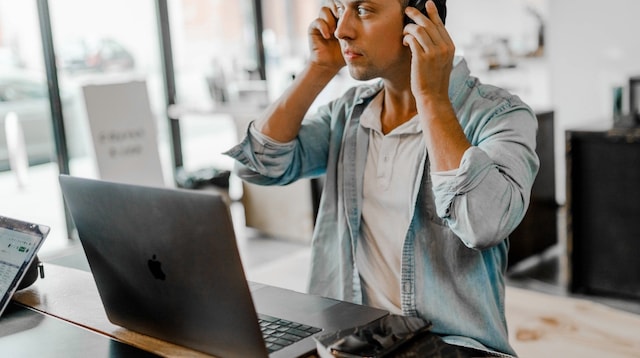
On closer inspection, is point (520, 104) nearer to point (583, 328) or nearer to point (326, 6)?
point (326, 6)

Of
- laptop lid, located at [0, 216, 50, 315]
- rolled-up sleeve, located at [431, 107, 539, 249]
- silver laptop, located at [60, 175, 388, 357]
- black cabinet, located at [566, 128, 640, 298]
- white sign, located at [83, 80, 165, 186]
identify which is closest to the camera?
silver laptop, located at [60, 175, 388, 357]

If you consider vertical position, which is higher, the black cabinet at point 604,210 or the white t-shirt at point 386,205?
the white t-shirt at point 386,205

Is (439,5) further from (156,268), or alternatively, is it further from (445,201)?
(156,268)

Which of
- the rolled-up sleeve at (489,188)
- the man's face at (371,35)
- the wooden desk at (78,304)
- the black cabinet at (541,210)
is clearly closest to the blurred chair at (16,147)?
the black cabinet at (541,210)

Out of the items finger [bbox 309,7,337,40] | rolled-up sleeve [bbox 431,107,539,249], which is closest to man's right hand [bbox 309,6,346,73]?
finger [bbox 309,7,337,40]

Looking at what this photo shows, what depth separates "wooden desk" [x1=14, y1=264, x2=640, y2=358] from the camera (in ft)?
4.05

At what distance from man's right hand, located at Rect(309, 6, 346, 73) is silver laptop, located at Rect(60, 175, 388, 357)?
0.60 meters

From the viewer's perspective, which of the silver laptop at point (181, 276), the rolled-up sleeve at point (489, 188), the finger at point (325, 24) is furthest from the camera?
the finger at point (325, 24)

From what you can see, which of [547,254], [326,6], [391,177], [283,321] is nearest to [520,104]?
[391,177]

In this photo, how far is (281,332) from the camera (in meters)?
1.12

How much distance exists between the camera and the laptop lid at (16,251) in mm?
1308

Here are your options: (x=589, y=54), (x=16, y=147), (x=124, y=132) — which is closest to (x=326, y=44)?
(x=124, y=132)

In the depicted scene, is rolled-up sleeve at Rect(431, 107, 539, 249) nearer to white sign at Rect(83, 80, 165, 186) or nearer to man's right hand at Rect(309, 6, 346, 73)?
man's right hand at Rect(309, 6, 346, 73)

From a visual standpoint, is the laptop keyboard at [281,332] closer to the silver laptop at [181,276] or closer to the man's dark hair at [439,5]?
the silver laptop at [181,276]
